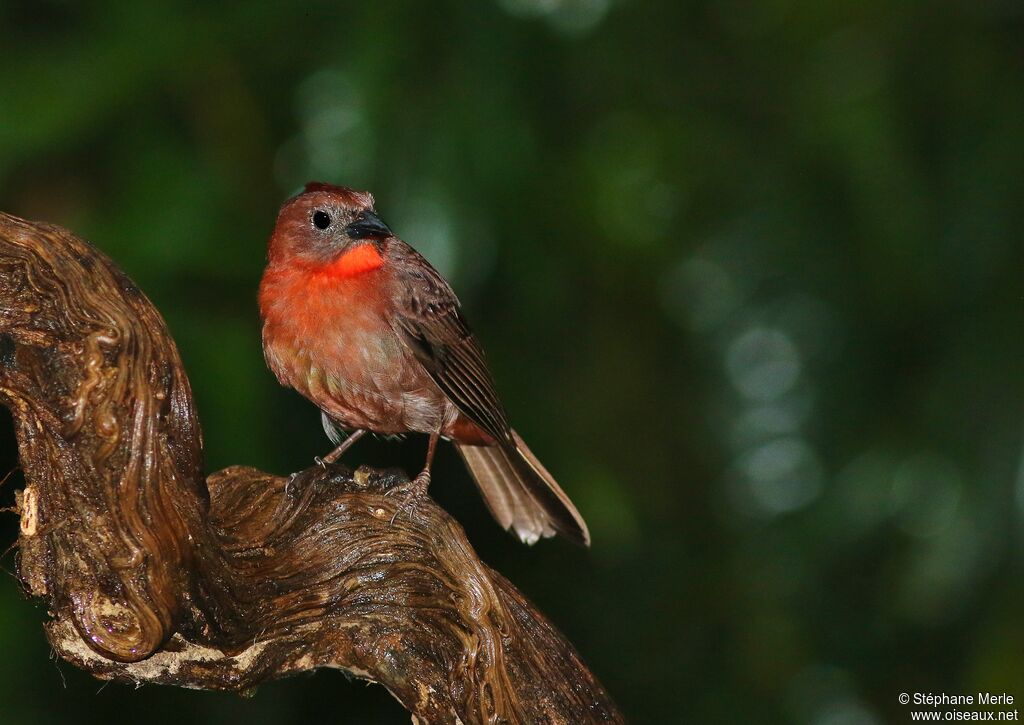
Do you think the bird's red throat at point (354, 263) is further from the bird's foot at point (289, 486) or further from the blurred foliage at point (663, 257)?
the bird's foot at point (289, 486)

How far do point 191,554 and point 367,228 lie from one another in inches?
71.8

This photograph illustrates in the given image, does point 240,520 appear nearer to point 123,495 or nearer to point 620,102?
point 123,495

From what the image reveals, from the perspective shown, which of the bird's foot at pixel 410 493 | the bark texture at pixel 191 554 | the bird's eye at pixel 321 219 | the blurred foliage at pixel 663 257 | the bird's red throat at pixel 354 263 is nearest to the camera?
the bark texture at pixel 191 554

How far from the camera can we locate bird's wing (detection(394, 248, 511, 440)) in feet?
15.6

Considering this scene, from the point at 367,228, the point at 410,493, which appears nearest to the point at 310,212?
the point at 367,228

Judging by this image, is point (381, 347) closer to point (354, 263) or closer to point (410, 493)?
point (354, 263)

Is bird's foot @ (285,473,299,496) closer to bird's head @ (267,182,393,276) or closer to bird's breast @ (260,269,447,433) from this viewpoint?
bird's breast @ (260,269,447,433)

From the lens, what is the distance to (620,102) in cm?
602

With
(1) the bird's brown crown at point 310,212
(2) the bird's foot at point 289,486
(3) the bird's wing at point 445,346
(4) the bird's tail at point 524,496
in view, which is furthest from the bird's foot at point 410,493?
(1) the bird's brown crown at point 310,212

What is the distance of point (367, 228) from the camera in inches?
189

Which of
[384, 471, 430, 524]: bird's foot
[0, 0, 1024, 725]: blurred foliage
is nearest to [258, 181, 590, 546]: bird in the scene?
[0, 0, 1024, 725]: blurred foliage

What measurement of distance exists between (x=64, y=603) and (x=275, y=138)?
9.97 feet

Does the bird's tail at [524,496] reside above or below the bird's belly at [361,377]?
below

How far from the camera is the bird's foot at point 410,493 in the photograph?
3.68m
